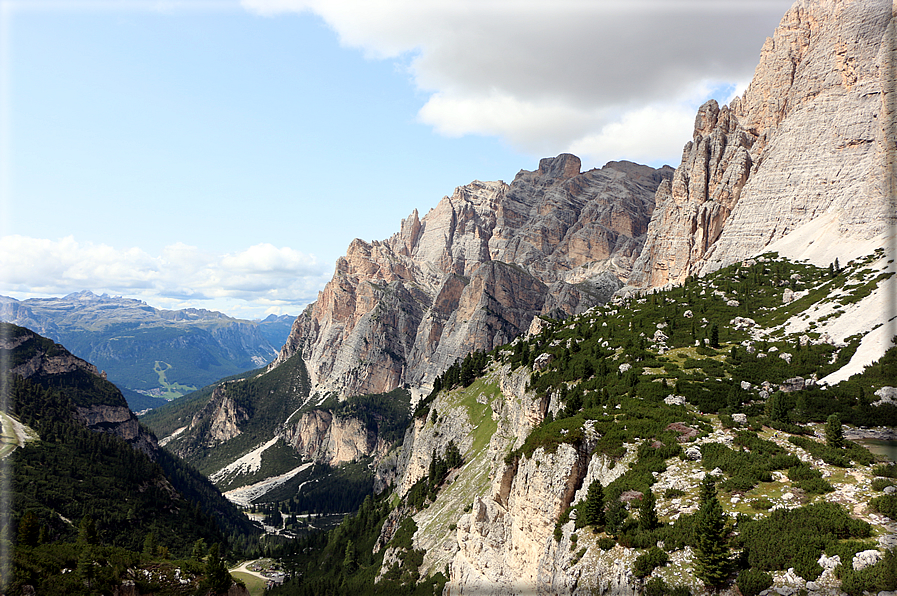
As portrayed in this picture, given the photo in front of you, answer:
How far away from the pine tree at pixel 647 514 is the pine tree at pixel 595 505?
10.2 feet

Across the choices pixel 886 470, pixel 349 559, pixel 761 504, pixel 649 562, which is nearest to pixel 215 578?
pixel 649 562

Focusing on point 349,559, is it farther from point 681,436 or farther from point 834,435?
point 834,435

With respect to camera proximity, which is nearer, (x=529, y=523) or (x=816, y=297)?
(x=529, y=523)

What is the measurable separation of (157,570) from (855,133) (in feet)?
518

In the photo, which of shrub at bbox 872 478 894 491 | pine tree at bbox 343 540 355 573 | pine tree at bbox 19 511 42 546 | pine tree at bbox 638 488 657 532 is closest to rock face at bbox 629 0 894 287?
shrub at bbox 872 478 894 491

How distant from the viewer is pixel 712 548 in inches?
1071

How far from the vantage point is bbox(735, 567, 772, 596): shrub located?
1012 inches

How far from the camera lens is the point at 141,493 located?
479 feet

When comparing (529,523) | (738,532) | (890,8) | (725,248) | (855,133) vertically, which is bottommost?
(529,523)

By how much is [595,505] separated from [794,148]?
132848 millimetres

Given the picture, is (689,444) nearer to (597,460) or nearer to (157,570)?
(597,460)

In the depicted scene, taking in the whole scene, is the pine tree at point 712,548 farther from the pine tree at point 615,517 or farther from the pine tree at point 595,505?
the pine tree at point 595,505

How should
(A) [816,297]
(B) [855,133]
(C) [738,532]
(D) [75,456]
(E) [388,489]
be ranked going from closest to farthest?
(C) [738,532], (A) [816,297], (B) [855,133], (D) [75,456], (E) [388,489]

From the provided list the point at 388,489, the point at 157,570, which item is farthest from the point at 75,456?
the point at 157,570
